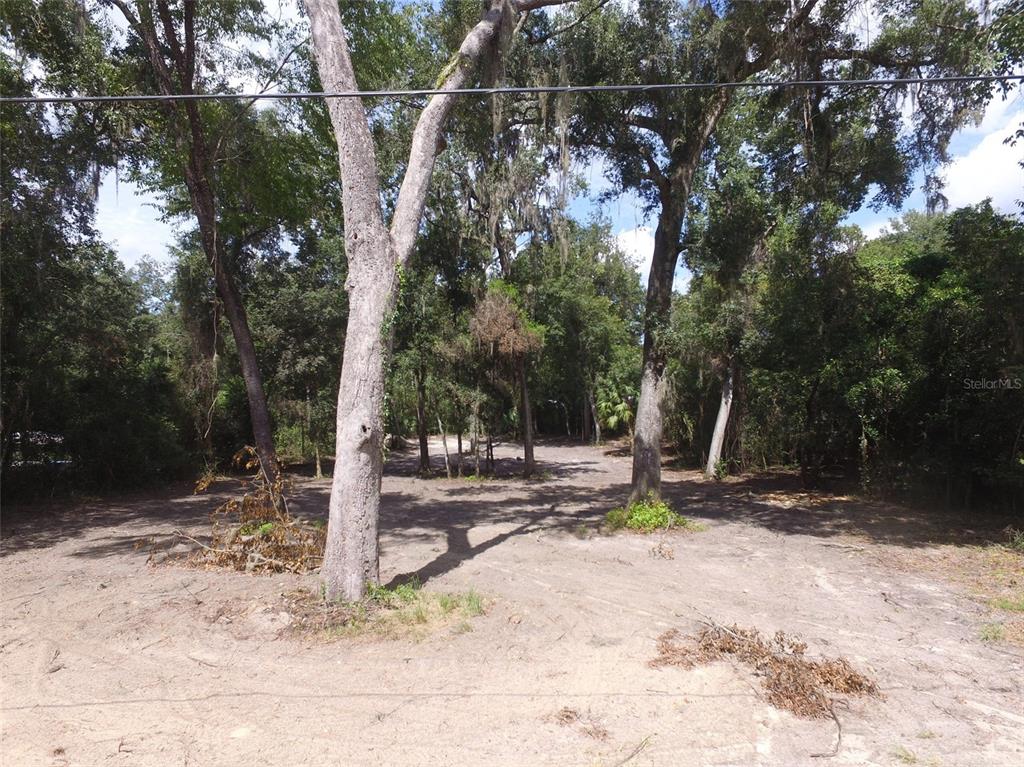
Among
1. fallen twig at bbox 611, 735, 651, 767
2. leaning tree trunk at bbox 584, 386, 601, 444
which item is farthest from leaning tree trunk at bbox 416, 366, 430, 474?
fallen twig at bbox 611, 735, 651, 767

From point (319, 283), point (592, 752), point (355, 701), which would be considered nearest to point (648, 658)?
point (592, 752)

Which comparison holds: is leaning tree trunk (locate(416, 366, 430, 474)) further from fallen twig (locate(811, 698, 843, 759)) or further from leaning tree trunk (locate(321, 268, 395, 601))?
fallen twig (locate(811, 698, 843, 759))

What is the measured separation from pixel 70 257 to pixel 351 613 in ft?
32.2

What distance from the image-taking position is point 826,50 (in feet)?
29.5

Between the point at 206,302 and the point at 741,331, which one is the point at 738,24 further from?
the point at 206,302

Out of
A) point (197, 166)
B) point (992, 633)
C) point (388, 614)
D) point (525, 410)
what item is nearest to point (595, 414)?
point (525, 410)

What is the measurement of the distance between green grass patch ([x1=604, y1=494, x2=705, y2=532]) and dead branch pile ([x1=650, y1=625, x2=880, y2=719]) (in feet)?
14.5

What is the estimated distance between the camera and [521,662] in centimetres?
445

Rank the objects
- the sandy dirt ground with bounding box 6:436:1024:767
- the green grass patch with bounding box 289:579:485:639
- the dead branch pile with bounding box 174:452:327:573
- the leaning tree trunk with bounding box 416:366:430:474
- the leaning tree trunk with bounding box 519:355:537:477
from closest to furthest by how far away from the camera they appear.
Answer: the sandy dirt ground with bounding box 6:436:1024:767, the green grass patch with bounding box 289:579:485:639, the dead branch pile with bounding box 174:452:327:573, the leaning tree trunk with bounding box 519:355:537:477, the leaning tree trunk with bounding box 416:366:430:474

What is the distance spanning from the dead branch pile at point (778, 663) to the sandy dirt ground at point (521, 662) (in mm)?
111

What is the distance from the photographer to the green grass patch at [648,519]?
30.7 feet

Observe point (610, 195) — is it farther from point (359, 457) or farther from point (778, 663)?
point (778, 663)

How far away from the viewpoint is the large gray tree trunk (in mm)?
5445

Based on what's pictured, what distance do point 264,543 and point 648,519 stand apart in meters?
5.74
